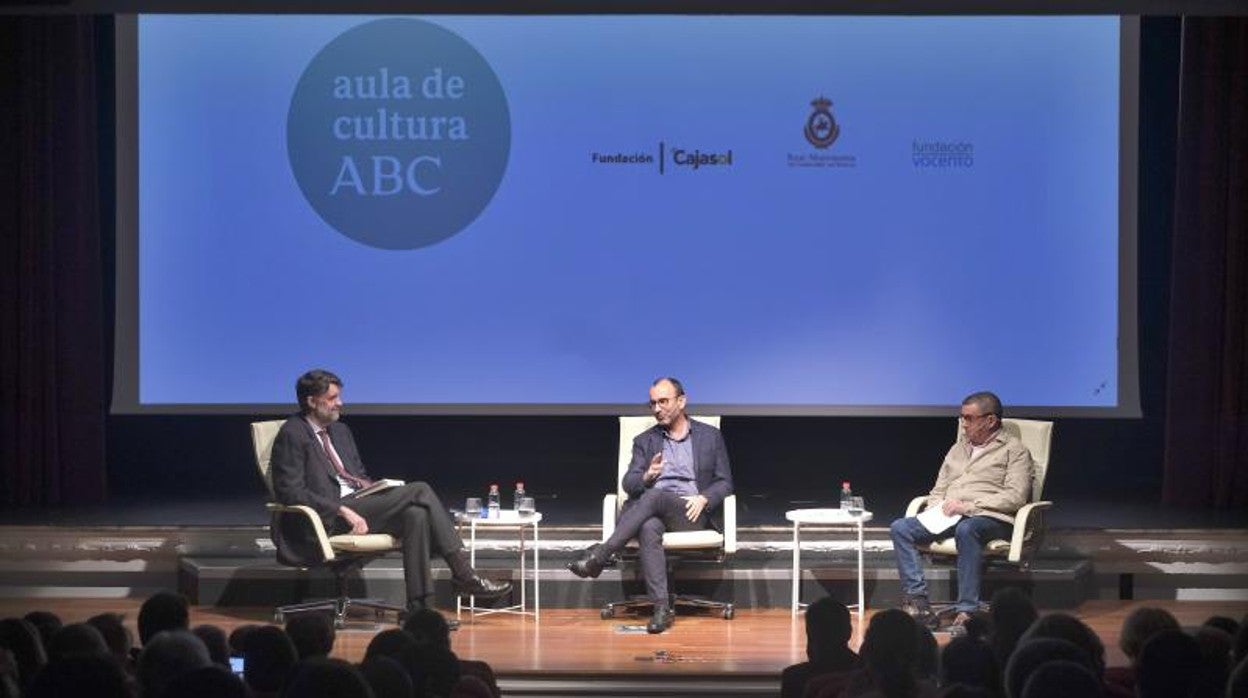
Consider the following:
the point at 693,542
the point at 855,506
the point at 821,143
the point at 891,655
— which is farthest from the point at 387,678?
the point at 821,143

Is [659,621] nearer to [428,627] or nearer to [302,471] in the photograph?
[302,471]

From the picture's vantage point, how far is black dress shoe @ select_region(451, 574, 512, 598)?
799 centimetres

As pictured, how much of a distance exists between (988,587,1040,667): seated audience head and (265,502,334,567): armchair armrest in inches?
139

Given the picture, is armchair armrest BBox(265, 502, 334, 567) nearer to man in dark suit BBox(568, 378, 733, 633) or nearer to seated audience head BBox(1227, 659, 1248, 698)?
man in dark suit BBox(568, 378, 733, 633)

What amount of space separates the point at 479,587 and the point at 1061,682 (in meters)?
4.64

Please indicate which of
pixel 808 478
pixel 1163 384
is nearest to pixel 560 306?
pixel 808 478

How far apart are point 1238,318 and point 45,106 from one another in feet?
18.8

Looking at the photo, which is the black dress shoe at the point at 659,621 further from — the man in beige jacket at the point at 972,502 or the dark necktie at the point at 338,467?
the dark necktie at the point at 338,467

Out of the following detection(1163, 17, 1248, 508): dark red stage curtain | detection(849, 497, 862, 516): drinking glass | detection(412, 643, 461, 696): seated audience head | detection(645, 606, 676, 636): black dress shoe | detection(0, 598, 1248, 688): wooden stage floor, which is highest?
detection(1163, 17, 1248, 508): dark red stage curtain

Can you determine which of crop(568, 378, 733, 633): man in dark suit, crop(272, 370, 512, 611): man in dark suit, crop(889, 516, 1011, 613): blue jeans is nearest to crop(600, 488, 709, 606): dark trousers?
crop(568, 378, 733, 633): man in dark suit

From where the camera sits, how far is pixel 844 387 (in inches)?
360

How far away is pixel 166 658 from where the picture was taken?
13.1 feet

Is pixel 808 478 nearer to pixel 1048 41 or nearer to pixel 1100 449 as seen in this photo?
pixel 1100 449

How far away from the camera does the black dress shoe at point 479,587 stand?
799cm
